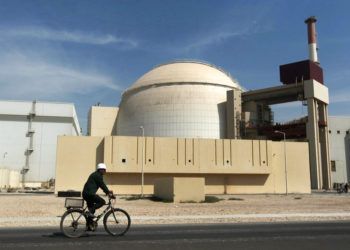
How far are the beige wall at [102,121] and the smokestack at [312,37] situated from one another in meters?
44.1

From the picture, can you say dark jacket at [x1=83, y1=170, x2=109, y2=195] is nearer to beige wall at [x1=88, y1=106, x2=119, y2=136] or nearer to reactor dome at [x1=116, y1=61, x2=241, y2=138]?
reactor dome at [x1=116, y1=61, x2=241, y2=138]

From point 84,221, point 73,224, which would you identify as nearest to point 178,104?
point 84,221

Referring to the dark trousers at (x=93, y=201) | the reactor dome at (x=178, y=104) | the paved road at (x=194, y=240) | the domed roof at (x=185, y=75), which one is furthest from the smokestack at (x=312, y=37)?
the dark trousers at (x=93, y=201)

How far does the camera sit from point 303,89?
7544 centimetres

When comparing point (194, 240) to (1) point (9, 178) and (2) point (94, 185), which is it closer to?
(2) point (94, 185)

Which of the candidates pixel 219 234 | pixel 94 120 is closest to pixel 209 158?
pixel 94 120

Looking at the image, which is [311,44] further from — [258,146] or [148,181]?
[148,181]

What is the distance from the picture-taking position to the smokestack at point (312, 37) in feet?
285

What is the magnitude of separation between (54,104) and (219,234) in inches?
3587

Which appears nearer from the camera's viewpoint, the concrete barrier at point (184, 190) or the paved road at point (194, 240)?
the paved road at point (194, 240)

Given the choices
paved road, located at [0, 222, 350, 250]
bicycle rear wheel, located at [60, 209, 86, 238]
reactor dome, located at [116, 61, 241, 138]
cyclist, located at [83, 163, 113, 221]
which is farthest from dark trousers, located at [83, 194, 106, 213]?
reactor dome, located at [116, 61, 241, 138]

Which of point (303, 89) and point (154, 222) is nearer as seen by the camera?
point (154, 222)

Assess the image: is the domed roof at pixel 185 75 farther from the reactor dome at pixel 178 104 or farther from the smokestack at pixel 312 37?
the smokestack at pixel 312 37

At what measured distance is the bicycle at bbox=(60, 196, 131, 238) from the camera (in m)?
11.9
